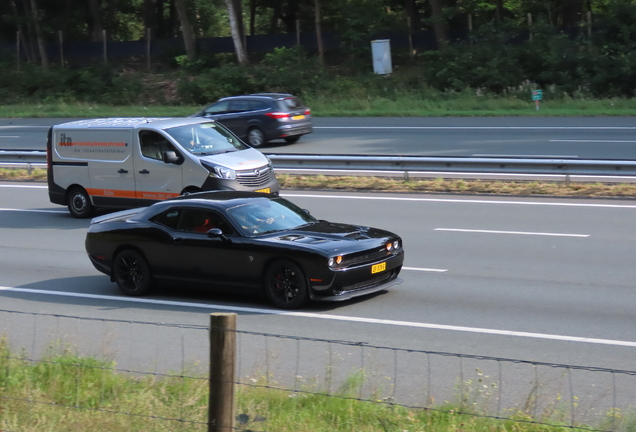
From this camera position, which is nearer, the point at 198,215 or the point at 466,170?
the point at 198,215

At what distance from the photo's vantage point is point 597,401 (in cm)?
666

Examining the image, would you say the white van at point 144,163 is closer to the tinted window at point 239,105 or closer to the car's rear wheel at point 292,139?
the car's rear wheel at point 292,139

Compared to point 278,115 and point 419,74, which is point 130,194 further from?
point 419,74

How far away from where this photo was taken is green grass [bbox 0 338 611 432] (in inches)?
223

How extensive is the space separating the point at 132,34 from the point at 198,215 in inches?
2480

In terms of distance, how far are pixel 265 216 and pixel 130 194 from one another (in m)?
6.62

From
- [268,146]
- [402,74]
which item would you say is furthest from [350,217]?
[402,74]

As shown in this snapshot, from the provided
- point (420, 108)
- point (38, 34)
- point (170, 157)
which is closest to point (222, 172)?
point (170, 157)

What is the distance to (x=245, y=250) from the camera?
34.0ft

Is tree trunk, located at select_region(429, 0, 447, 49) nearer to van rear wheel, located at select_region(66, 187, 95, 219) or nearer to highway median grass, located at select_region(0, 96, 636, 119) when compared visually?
highway median grass, located at select_region(0, 96, 636, 119)

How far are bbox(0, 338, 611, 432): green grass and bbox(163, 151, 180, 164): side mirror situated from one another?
9.18 meters

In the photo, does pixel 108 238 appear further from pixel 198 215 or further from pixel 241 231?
pixel 241 231

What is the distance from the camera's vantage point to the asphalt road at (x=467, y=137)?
23047mm

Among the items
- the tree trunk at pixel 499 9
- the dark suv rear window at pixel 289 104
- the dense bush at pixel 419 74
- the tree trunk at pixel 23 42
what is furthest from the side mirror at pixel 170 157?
the tree trunk at pixel 23 42
